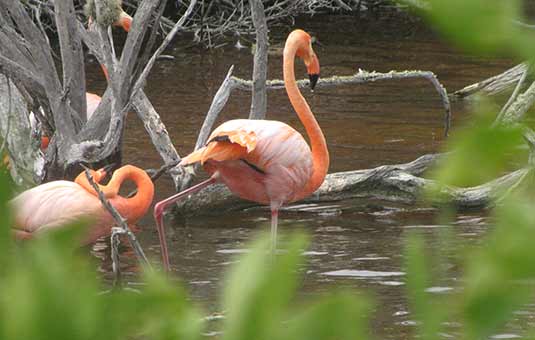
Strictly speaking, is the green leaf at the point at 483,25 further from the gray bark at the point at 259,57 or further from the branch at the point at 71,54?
the gray bark at the point at 259,57

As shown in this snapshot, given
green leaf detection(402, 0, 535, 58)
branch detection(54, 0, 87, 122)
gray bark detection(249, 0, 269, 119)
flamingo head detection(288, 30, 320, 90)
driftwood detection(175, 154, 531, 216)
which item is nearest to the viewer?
green leaf detection(402, 0, 535, 58)

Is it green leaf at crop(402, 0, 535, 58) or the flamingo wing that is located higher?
green leaf at crop(402, 0, 535, 58)

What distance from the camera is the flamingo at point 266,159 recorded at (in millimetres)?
5109

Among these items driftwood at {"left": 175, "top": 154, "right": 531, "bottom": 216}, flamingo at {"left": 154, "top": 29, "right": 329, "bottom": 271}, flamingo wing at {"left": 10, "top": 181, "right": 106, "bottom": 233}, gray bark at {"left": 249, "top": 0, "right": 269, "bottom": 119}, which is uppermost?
gray bark at {"left": 249, "top": 0, "right": 269, "bottom": 119}

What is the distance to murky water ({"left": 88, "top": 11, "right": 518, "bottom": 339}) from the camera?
517 centimetres

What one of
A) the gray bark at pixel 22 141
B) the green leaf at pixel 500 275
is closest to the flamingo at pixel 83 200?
the gray bark at pixel 22 141

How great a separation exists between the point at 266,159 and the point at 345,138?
2939 millimetres

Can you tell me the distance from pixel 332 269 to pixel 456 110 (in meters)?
4.14

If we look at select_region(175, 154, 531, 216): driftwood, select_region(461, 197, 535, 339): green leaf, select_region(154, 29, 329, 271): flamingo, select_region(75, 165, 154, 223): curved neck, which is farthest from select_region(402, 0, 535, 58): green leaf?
select_region(175, 154, 531, 216): driftwood

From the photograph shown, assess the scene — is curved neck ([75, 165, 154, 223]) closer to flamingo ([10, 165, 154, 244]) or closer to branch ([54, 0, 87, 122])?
flamingo ([10, 165, 154, 244])

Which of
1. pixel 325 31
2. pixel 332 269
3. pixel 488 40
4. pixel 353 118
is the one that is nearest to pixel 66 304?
pixel 488 40

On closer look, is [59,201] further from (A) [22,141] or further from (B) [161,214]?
(A) [22,141]

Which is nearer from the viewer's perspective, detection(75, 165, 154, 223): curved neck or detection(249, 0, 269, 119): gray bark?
detection(75, 165, 154, 223): curved neck

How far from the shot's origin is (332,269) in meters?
5.23
